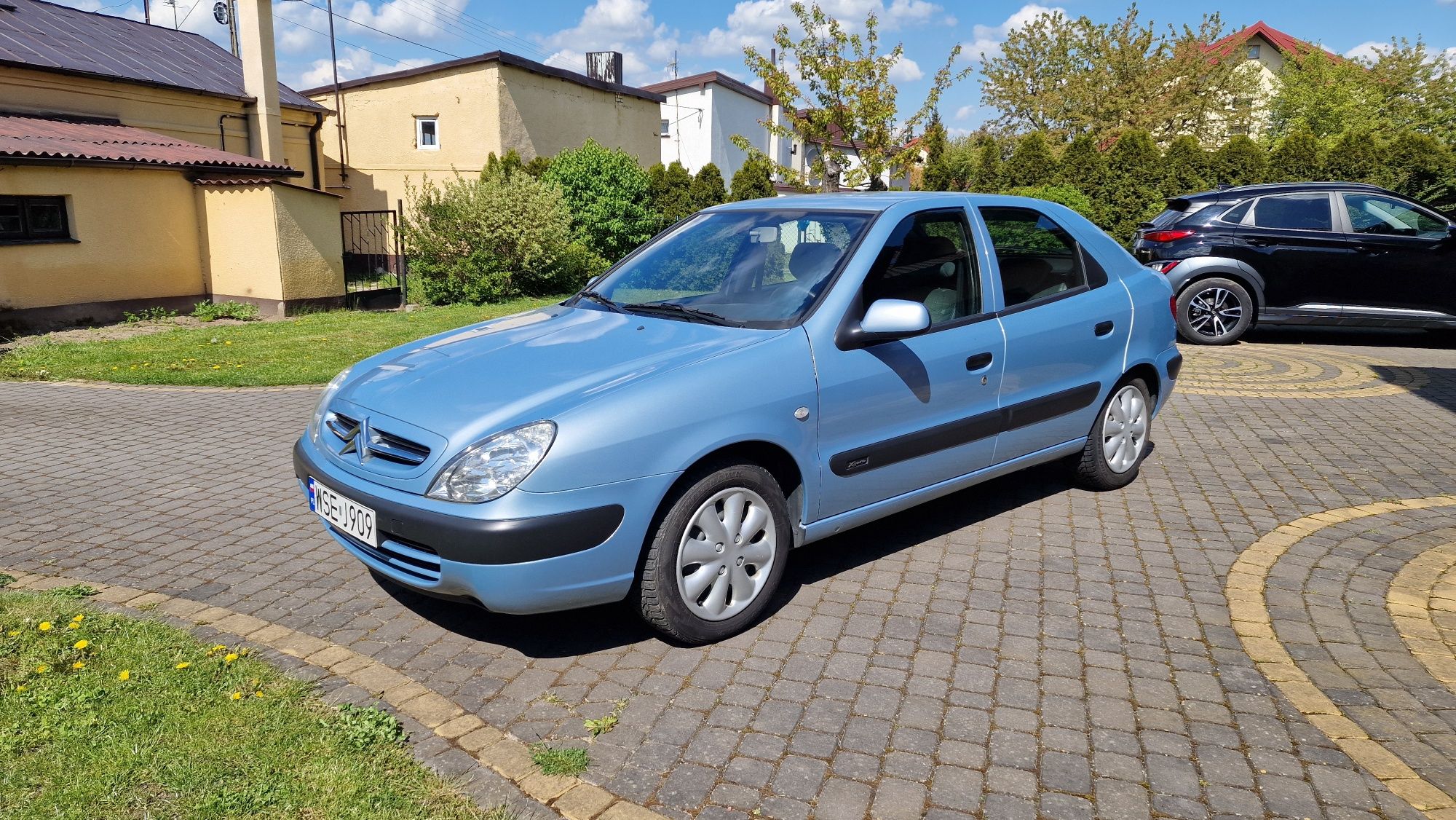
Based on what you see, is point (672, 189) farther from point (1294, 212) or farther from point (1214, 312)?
point (1294, 212)

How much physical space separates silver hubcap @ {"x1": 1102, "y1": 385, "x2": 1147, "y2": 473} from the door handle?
1334 millimetres

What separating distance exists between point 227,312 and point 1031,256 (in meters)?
13.0

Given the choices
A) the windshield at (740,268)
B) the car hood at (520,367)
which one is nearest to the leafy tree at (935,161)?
the windshield at (740,268)

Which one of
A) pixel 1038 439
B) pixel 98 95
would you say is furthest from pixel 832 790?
pixel 98 95

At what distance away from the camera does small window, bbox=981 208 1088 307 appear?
5.01m

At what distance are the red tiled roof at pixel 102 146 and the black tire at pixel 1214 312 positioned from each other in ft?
45.0

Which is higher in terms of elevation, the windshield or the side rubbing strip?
the windshield

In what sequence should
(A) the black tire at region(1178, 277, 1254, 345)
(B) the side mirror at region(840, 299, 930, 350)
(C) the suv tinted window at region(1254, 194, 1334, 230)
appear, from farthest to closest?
1. (A) the black tire at region(1178, 277, 1254, 345)
2. (C) the suv tinted window at region(1254, 194, 1334, 230)
3. (B) the side mirror at region(840, 299, 930, 350)

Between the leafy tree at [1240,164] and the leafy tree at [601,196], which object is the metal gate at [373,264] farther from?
the leafy tree at [1240,164]

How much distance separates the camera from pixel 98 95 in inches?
680

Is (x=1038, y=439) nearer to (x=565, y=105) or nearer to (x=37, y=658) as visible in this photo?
(x=37, y=658)

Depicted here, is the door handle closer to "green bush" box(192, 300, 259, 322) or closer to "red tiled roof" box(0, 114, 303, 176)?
"green bush" box(192, 300, 259, 322)

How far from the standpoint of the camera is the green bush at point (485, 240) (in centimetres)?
1619

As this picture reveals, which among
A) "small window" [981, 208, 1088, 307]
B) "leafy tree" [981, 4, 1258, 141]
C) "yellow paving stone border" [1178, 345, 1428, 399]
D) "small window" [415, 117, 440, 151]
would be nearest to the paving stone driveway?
"small window" [981, 208, 1088, 307]
